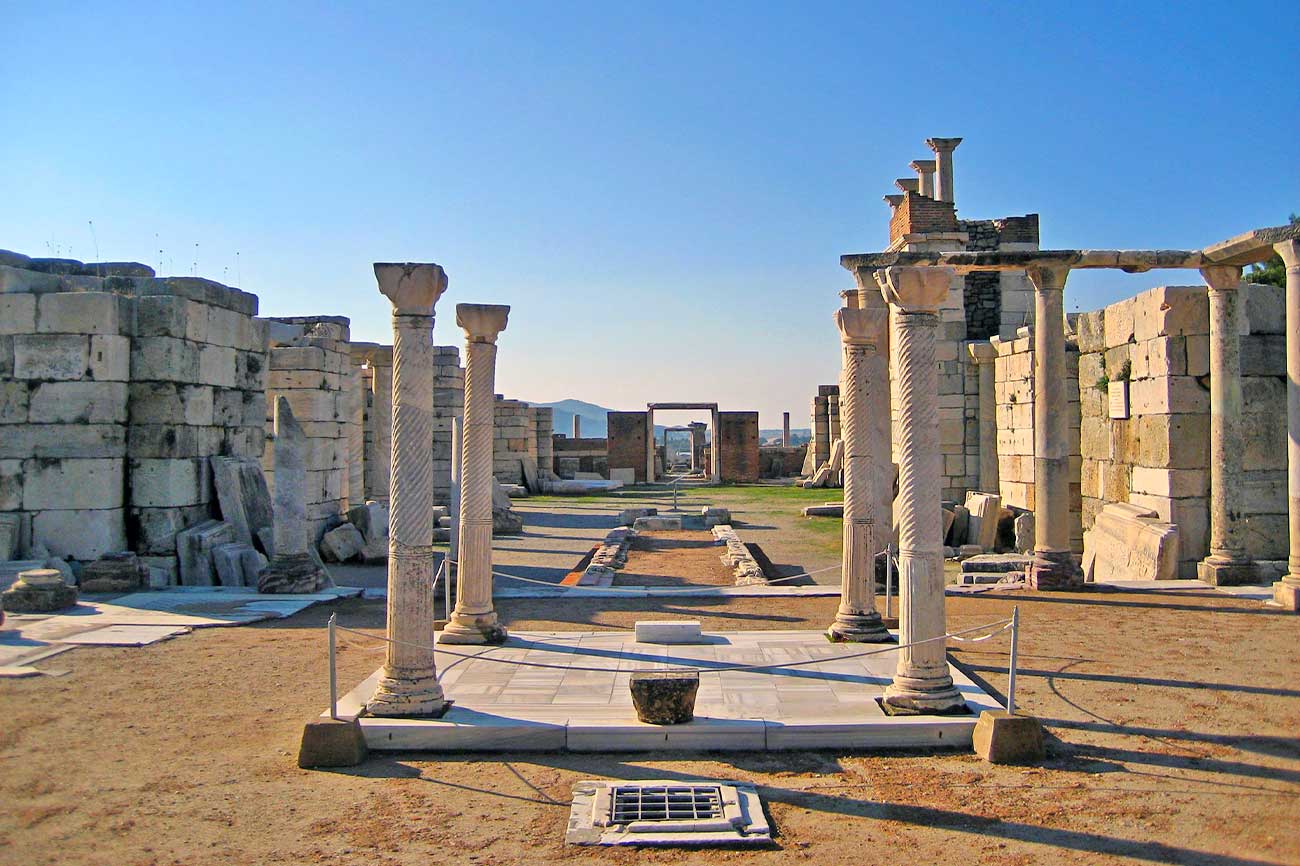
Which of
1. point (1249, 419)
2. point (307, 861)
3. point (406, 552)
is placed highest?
point (1249, 419)

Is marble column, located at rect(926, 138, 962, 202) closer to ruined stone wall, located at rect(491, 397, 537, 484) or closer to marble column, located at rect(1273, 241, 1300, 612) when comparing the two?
marble column, located at rect(1273, 241, 1300, 612)

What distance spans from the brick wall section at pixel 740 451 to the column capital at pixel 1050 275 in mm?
25981

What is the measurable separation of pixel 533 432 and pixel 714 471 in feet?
26.3

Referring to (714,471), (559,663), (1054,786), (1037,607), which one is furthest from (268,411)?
(714,471)

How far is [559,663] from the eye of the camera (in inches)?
328

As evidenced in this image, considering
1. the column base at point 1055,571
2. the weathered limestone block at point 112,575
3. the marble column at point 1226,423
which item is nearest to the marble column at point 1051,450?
the column base at point 1055,571

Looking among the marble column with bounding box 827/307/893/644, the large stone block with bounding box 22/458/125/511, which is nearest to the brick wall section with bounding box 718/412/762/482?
the large stone block with bounding box 22/458/125/511

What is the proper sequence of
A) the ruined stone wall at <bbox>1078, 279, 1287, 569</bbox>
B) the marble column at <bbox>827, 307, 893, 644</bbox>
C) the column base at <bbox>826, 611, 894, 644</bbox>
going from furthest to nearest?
the ruined stone wall at <bbox>1078, 279, 1287, 569</bbox>
the marble column at <bbox>827, 307, 893, 644</bbox>
the column base at <bbox>826, 611, 894, 644</bbox>

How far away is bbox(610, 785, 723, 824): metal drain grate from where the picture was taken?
5203 mm

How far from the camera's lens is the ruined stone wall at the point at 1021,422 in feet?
56.0

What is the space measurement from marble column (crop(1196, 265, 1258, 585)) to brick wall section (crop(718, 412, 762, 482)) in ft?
87.3

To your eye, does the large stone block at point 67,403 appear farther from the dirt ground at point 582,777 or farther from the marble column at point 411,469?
the marble column at point 411,469

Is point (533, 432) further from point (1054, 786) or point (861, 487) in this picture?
point (1054, 786)

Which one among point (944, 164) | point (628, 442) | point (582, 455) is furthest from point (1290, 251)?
point (582, 455)
